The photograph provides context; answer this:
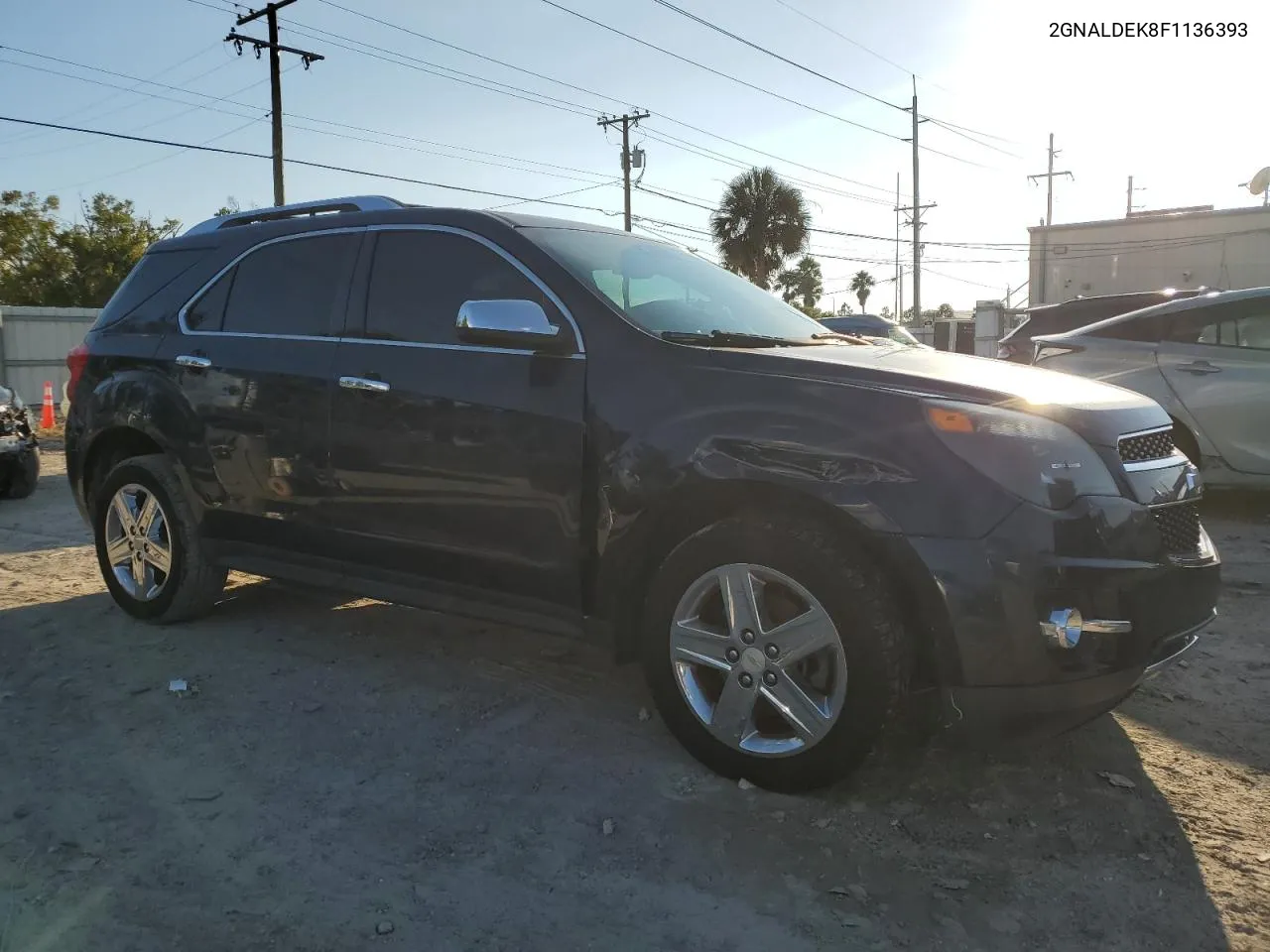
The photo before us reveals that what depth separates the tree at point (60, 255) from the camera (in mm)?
38500

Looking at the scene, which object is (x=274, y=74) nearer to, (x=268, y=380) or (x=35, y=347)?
(x=35, y=347)

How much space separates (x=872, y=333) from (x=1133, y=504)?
13479 mm

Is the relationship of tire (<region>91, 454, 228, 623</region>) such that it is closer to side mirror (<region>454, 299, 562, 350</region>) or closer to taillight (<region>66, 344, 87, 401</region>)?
taillight (<region>66, 344, 87, 401</region>)

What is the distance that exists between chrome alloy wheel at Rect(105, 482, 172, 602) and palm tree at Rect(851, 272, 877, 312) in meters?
94.6

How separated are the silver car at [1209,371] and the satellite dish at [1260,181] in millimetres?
36686

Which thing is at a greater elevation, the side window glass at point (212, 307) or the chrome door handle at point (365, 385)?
the side window glass at point (212, 307)

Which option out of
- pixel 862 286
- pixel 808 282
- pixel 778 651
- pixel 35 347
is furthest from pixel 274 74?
pixel 862 286

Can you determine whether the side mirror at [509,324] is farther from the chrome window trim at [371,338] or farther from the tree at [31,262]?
the tree at [31,262]

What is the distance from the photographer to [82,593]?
212 inches

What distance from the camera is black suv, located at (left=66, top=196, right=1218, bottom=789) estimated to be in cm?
260

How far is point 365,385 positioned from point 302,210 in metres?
1.16

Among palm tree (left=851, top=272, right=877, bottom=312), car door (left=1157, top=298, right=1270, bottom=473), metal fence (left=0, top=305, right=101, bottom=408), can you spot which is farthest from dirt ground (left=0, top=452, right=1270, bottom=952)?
palm tree (left=851, top=272, right=877, bottom=312)

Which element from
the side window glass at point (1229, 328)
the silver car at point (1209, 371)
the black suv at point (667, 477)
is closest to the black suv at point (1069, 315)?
the silver car at point (1209, 371)

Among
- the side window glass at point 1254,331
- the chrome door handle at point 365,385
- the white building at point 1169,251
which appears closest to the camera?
the chrome door handle at point 365,385
